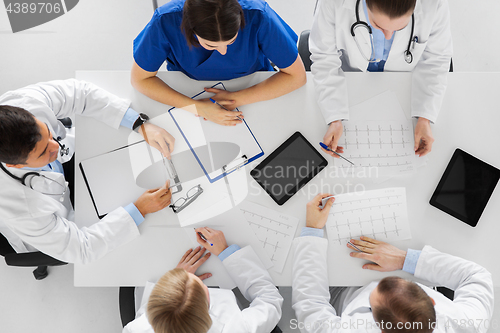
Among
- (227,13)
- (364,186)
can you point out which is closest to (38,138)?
(227,13)

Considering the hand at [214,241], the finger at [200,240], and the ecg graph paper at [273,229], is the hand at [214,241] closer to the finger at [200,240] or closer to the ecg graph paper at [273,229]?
the finger at [200,240]

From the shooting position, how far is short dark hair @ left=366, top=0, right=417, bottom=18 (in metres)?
0.95

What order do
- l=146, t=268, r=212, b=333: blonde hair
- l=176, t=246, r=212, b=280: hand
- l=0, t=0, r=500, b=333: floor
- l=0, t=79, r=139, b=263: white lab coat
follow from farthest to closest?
l=0, t=0, r=500, b=333: floor, l=176, t=246, r=212, b=280: hand, l=0, t=79, r=139, b=263: white lab coat, l=146, t=268, r=212, b=333: blonde hair

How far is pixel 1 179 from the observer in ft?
3.49

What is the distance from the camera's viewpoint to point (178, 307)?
3.15ft

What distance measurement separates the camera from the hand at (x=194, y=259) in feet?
3.92

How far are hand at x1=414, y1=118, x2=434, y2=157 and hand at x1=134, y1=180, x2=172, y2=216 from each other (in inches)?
37.6

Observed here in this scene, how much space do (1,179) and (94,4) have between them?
1.57 meters

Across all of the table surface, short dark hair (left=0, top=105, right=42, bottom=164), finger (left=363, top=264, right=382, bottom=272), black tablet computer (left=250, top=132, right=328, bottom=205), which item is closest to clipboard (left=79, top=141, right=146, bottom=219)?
the table surface

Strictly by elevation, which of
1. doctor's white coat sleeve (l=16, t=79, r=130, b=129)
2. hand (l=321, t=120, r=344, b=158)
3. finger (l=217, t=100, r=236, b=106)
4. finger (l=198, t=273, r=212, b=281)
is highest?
doctor's white coat sleeve (l=16, t=79, r=130, b=129)

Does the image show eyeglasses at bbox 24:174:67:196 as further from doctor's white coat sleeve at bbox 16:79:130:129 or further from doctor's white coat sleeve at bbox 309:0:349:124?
doctor's white coat sleeve at bbox 309:0:349:124

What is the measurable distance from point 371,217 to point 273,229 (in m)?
0.36

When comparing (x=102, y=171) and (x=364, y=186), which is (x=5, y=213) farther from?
(x=364, y=186)

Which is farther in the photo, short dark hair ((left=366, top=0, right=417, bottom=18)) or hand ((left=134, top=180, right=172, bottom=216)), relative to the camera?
hand ((left=134, top=180, right=172, bottom=216))
